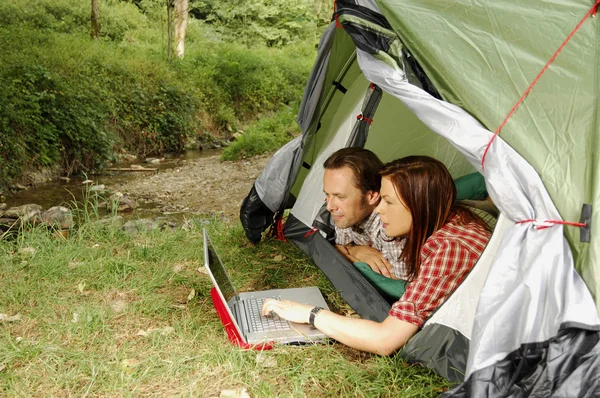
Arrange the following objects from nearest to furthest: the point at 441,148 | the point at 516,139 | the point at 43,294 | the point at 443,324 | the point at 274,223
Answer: the point at 516,139 → the point at 443,324 → the point at 43,294 → the point at 441,148 → the point at 274,223

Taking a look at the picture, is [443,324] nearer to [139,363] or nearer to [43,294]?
[139,363]

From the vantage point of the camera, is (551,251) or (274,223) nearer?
(551,251)

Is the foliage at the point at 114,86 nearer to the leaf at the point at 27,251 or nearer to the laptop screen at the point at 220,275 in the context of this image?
the leaf at the point at 27,251

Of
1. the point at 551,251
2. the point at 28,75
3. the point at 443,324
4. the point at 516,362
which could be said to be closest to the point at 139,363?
the point at 443,324

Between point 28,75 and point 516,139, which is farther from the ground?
point 516,139

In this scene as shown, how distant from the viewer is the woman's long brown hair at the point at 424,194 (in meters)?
2.71

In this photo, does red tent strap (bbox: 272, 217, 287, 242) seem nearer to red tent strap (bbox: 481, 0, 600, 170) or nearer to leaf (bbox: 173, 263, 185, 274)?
leaf (bbox: 173, 263, 185, 274)

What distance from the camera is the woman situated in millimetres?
2566

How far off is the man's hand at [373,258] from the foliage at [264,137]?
19.0ft

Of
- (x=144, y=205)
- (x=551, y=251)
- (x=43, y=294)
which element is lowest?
(x=144, y=205)

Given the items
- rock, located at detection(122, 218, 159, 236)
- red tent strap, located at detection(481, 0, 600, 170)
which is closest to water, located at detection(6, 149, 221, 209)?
rock, located at detection(122, 218, 159, 236)

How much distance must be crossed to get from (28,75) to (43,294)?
4834mm

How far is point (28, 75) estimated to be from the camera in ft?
24.6

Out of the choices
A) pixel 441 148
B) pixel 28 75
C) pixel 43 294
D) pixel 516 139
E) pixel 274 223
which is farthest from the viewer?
pixel 28 75
